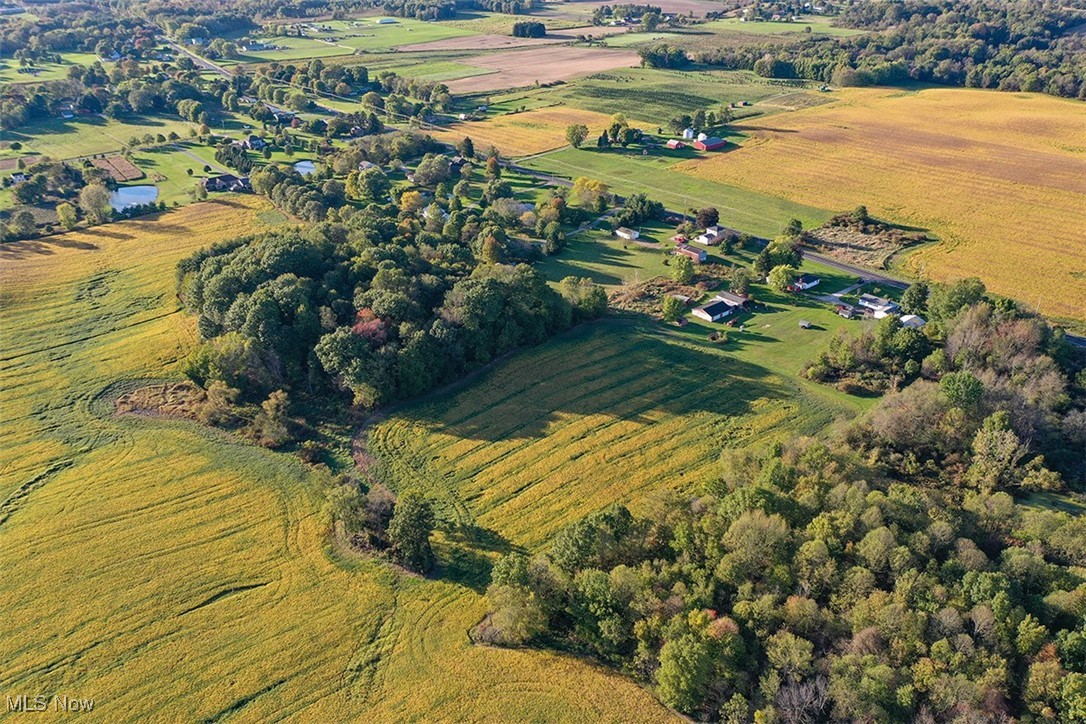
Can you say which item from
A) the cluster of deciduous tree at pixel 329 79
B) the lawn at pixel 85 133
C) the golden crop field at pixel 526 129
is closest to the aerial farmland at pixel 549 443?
the golden crop field at pixel 526 129

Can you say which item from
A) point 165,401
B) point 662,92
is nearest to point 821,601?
point 165,401

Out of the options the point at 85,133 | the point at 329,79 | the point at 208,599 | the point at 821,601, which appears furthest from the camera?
the point at 329,79

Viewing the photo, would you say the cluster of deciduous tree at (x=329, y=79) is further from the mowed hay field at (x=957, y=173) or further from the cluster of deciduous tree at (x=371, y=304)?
the cluster of deciduous tree at (x=371, y=304)

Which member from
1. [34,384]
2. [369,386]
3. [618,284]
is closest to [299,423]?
[369,386]

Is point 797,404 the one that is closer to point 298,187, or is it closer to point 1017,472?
point 1017,472

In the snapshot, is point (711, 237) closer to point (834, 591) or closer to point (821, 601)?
point (834, 591)
